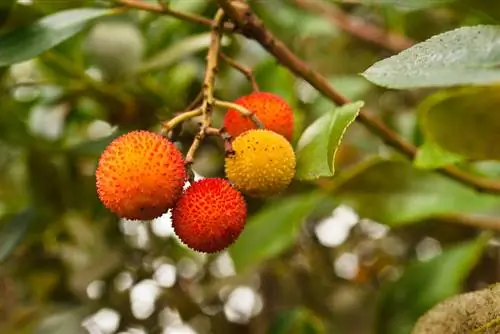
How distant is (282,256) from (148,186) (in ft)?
3.27

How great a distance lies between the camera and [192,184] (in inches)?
31.4

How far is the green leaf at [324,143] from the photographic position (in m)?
0.75

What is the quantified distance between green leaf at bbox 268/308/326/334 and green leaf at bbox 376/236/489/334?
0.34 ft

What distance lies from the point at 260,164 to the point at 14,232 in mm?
470

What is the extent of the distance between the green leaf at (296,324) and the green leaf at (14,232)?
0.35m

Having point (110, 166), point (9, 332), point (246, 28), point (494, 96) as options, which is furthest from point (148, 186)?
point (9, 332)

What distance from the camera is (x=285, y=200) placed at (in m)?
1.32

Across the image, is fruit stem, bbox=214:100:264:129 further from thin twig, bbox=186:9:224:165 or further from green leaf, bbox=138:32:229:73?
green leaf, bbox=138:32:229:73

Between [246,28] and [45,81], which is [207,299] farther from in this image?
[246,28]

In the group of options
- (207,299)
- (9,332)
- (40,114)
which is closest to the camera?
(9,332)

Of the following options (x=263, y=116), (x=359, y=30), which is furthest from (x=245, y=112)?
(x=359, y=30)

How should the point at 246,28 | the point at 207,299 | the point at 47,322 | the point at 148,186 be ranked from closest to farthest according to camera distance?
the point at 148,186 < the point at 246,28 < the point at 47,322 < the point at 207,299

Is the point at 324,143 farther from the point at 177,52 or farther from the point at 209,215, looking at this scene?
the point at 177,52

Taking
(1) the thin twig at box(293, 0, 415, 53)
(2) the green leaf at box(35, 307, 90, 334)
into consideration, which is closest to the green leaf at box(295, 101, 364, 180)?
(2) the green leaf at box(35, 307, 90, 334)
